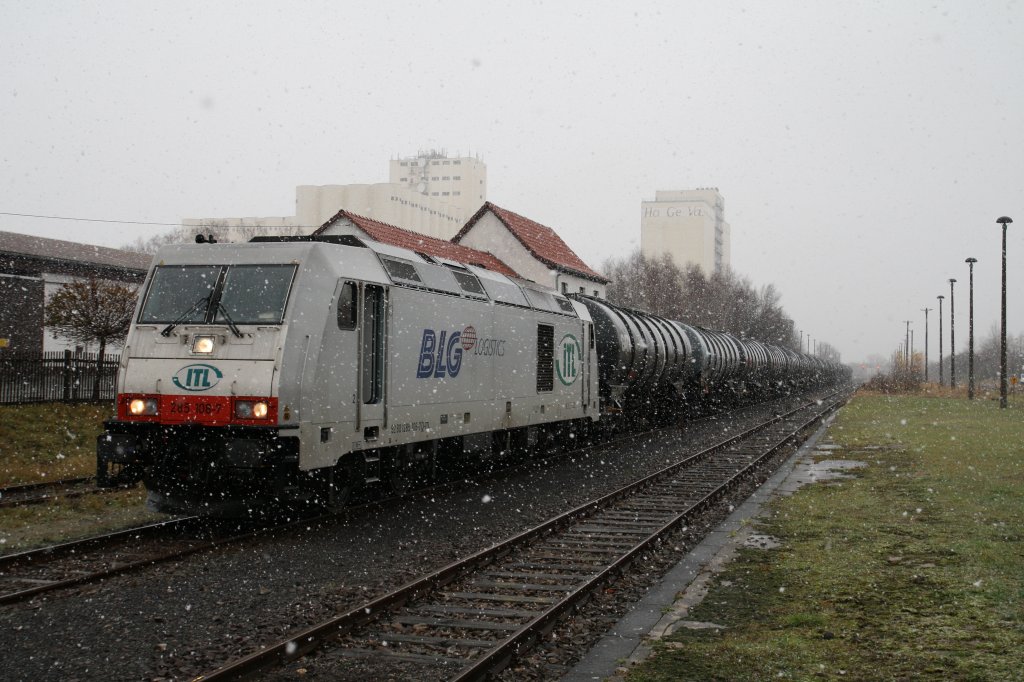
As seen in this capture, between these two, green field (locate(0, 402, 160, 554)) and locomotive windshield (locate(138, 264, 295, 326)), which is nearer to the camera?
locomotive windshield (locate(138, 264, 295, 326))

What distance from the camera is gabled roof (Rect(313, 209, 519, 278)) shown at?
38.0m

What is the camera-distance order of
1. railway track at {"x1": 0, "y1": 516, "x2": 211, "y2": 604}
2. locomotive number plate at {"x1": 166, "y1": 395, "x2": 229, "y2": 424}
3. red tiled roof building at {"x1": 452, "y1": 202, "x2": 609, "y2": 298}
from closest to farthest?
railway track at {"x1": 0, "y1": 516, "x2": 211, "y2": 604} → locomotive number plate at {"x1": 166, "y1": 395, "x2": 229, "y2": 424} → red tiled roof building at {"x1": 452, "y1": 202, "x2": 609, "y2": 298}

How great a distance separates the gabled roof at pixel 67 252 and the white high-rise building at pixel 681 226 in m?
120

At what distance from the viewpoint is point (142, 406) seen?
10422 mm

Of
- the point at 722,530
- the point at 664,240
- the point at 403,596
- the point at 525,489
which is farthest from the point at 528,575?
the point at 664,240

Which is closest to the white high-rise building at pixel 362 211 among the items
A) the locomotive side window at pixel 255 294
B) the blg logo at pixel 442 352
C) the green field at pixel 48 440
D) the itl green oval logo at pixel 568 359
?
the green field at pixel 48 440

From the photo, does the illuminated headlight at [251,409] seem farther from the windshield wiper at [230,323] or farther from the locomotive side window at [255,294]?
the locomotive side window at [255,294]

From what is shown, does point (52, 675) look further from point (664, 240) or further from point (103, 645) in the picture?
point (664, 240)

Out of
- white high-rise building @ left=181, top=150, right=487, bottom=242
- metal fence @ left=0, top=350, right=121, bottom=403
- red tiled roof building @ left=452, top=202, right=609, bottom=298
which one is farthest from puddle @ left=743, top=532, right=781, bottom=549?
white high-rise building @ left=181, top=150, right=487, bottom=242

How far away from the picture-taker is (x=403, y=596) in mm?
7684

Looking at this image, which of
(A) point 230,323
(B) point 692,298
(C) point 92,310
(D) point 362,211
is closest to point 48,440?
(C) point 92,310

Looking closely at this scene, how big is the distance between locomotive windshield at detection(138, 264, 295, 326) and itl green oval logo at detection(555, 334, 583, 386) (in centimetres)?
863

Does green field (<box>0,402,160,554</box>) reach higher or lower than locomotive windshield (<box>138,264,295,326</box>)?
lower

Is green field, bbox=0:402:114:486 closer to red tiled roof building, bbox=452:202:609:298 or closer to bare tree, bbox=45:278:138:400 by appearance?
bare tree, bbox=45:278:138:400
